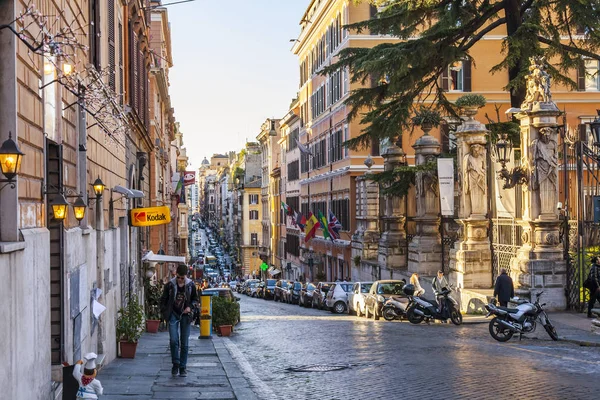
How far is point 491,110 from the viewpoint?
50938mm

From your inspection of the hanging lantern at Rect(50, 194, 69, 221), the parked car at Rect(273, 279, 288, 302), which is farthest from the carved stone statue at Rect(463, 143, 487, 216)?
the parked car at Rect(273, 279, 288, 302)

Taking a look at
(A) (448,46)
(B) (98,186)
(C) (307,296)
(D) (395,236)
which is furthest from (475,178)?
(C) (307,296)

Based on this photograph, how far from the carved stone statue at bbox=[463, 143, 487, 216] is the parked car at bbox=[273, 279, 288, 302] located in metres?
25.8

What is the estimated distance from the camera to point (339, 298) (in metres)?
37.2

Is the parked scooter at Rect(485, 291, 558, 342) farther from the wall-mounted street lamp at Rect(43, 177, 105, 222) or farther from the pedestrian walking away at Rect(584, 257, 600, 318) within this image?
the wall-mounted street lamp at Rect(43, 177, 105, 222)

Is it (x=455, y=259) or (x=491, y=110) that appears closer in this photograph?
(x=455, y=259)

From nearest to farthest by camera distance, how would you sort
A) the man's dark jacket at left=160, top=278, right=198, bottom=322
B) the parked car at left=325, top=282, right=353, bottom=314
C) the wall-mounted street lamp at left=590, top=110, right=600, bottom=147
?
the man's dark jacket at left=160, top=278, right=198, bottom=322, the wall-mounted street lamp at left=590, top=110, right=600, bottom=147, the parked car at left=325, top=282, right=353, bottom=314

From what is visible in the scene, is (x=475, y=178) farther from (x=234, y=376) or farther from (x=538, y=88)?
(x=234, y=376)

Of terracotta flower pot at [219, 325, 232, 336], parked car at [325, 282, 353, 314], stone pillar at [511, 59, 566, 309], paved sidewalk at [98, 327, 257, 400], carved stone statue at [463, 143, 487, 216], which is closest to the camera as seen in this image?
paved sidewalk at [98, 327, 257, 400]

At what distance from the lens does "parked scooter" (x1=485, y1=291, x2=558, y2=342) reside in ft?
63.5

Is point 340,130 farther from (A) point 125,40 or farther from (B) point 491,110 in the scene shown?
(A) point 125,40

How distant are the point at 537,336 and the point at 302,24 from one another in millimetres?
54018

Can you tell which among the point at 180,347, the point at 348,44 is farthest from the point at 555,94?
the point at 180,347

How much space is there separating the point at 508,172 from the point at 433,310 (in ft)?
13.7
